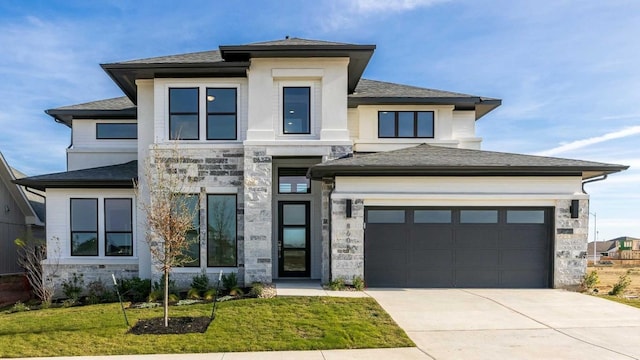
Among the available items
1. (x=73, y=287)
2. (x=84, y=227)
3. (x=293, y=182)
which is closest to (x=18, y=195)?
(x=84, y=227)

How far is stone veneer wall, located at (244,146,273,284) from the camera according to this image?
11.0m

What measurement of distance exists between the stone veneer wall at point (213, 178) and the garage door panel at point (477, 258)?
6210 millimetres

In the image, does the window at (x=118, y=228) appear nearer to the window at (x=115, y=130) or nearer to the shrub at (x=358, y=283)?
the window at (x=115, y=130)

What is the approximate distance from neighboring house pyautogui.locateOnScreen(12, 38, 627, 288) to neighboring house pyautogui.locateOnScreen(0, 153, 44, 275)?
6063 millimetres

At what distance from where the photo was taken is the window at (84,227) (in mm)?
11914

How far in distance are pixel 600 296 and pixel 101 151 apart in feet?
54.2

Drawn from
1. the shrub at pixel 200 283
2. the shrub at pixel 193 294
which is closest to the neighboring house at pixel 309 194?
the shrub at pixel 200 283

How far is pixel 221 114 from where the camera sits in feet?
37.2

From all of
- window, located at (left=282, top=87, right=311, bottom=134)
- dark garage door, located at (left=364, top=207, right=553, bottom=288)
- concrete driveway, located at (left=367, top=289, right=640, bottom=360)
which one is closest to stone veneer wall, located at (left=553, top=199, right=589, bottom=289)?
dark garage door, located at (left=364, top=207, right=553, bottom=288)

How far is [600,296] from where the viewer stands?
32.9ft

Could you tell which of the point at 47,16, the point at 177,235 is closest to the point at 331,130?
the point at 177,235

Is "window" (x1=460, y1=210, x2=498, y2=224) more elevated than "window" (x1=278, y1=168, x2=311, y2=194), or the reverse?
"window" (x1=278, y1=168, x2=311, y2=194)

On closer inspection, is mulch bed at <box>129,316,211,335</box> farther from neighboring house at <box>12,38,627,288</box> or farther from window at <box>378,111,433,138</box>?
window at <box>378,111,433,138</box>

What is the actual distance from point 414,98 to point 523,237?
5.49 metres
